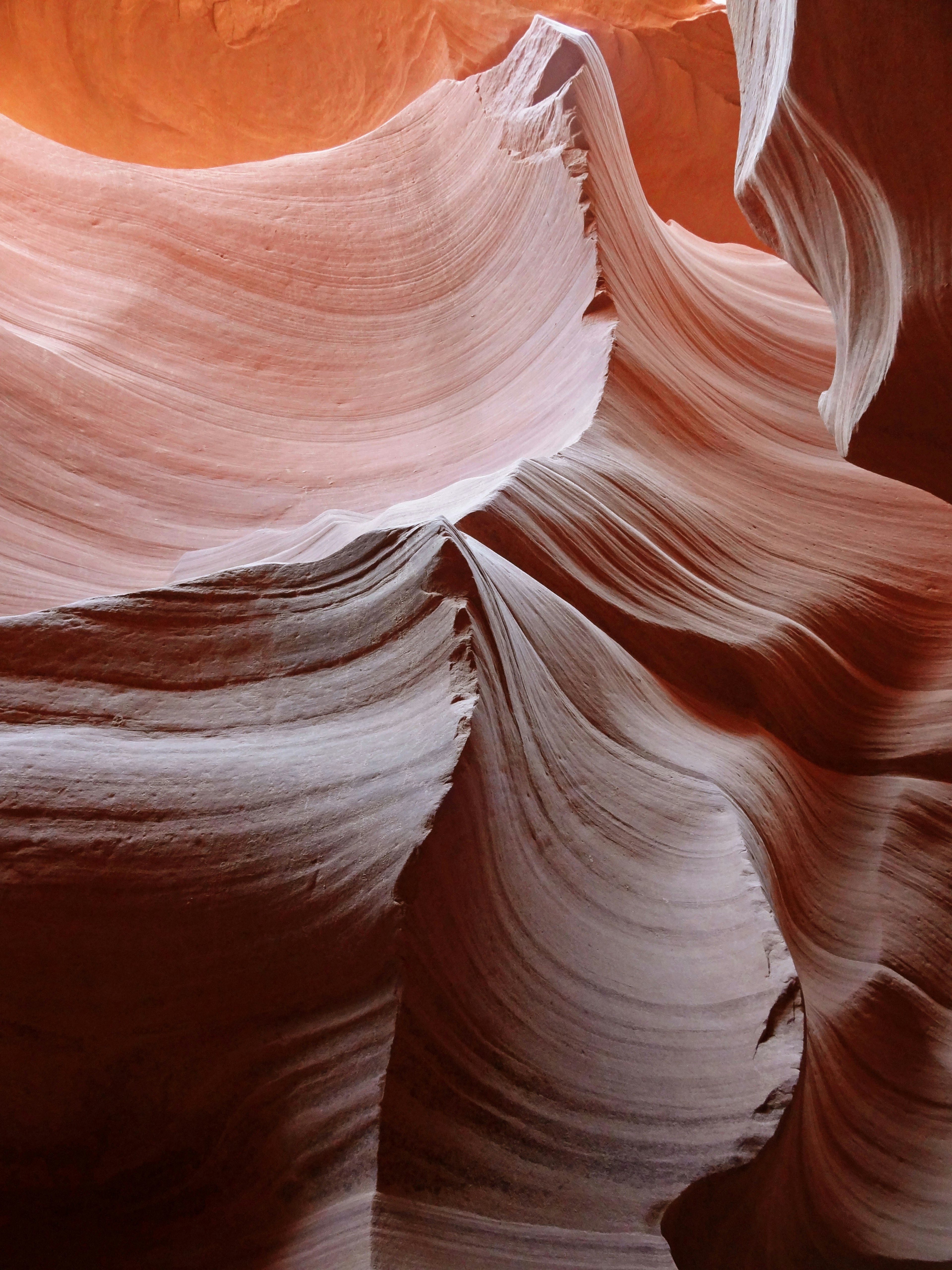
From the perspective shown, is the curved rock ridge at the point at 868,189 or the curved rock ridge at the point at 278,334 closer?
the curved rock ridge at the point at 868,189

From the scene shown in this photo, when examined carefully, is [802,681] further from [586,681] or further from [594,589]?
[586,681]

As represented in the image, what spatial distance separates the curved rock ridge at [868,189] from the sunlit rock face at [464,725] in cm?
3

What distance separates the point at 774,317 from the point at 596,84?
1.10 meters

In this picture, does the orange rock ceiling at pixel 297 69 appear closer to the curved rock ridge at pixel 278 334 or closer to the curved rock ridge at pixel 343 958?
the curved rock ridge at pixel 278 334

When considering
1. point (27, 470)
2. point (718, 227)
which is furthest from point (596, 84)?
point (718, 227)

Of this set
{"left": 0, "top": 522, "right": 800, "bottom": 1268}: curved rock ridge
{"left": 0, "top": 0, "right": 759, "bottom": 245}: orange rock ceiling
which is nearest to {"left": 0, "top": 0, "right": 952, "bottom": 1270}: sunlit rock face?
{"left": 0, "top": 522, "right": 800, "bottom": 1268}: curved rock ridge

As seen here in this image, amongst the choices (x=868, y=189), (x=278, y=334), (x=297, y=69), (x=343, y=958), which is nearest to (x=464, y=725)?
(x=343, y=958)

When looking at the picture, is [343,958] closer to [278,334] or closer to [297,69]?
[278,334]

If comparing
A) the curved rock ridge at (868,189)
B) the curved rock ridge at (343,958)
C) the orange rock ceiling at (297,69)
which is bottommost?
the curved rock ridge at (343,958)

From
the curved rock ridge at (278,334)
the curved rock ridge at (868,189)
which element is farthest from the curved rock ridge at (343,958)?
the curved rock ridge at (278,334)

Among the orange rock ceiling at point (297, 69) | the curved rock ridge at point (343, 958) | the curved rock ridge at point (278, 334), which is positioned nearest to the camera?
the curved rock ridge at point (343, 958)

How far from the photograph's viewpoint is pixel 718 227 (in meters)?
8.20

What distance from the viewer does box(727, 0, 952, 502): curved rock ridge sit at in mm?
1813

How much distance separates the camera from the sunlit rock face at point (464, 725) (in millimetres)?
1702
